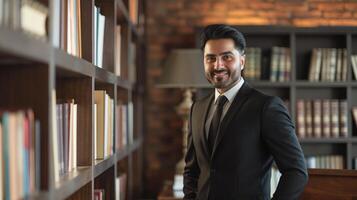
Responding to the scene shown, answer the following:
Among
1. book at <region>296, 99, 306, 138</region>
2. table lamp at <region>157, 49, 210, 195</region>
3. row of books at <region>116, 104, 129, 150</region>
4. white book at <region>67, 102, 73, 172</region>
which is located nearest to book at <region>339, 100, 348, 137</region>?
book at <region>296, 99, 306, 138</region>

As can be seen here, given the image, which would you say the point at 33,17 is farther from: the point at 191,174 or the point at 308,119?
the point at 308,119

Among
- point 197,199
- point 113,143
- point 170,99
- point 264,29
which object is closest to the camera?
point 197,199

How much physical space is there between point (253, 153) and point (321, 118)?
7.25 feet

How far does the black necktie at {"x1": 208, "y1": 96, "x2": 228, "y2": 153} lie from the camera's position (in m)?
2.16

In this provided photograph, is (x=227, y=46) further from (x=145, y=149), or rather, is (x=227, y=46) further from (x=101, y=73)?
(x=145, y=149)

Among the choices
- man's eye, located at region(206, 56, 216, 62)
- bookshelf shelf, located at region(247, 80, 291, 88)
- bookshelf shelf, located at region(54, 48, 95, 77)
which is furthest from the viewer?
bookshelf shelf, located at region(247, 80, 291, 88)

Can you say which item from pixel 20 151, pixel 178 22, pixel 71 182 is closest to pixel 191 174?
pixel 71 182

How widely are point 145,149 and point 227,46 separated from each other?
2.47m

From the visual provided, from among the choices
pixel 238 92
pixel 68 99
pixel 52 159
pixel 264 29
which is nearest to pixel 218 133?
pixel 238 92

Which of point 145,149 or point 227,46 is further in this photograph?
point 145,149

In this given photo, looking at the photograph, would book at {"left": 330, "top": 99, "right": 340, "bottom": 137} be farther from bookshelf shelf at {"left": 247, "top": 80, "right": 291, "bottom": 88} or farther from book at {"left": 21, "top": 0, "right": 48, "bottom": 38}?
book at {"left": 21, "top": 0, "right": 48, "bottom": 38}

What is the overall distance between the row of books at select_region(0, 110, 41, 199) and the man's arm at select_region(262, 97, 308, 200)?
0.93 m

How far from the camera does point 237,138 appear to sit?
2.07m

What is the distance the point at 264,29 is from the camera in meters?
4.10
